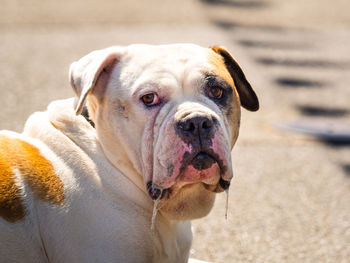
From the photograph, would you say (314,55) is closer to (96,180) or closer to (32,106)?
(32,106)

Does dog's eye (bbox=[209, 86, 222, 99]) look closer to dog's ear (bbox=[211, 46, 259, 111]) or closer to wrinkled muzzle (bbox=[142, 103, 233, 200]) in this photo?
wrinkled muzzle (bbox=[142, 103, 233, 200])

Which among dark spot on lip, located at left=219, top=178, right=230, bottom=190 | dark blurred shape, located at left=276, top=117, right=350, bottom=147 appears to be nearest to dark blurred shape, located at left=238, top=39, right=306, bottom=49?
dark blurred shape, located at left=276, top=117, right=350, bottom=147

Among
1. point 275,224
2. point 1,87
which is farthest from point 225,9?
point 275,224

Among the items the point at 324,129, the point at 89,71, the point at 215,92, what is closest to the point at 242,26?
the point at 324,129

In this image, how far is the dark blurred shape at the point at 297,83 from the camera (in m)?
7.93

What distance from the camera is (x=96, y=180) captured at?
130 inches

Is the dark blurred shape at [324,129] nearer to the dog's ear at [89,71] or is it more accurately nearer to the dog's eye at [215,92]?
the dog's eye at [215,92]

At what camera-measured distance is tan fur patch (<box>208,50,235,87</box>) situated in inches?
134

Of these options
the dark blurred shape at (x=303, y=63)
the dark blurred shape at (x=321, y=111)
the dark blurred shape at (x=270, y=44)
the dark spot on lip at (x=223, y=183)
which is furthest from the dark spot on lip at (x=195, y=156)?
the dark blurred shape at (x=270, y=44)

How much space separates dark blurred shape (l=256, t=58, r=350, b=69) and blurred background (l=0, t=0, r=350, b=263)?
0.02 m

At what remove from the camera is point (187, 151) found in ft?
10.2

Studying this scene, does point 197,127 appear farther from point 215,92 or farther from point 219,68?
point 219,68

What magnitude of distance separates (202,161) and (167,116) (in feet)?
0.91

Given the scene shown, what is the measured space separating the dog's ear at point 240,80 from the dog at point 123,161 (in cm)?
18
